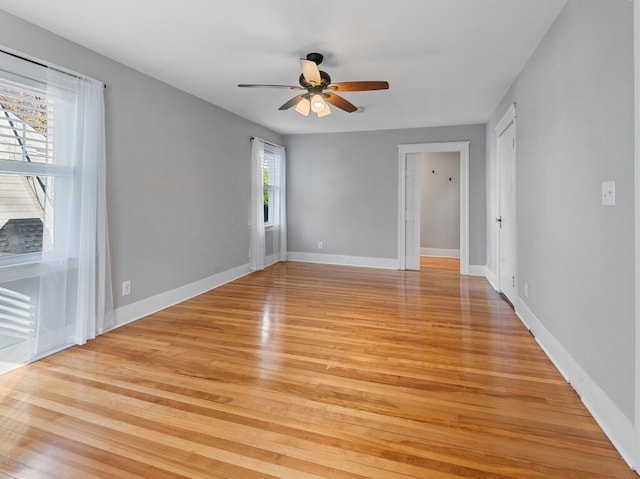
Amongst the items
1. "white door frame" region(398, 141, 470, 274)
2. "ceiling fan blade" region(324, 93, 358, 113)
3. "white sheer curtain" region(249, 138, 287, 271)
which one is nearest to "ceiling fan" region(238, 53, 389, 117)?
"ceiling fan blade" region(324, 93, 358, 113)

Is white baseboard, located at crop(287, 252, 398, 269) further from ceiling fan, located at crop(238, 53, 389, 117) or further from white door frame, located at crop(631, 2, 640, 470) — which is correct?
white door frame, located at crop(631, 2, 640, 470)

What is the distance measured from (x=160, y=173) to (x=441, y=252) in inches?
238

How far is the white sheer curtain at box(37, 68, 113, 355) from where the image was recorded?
106 inches

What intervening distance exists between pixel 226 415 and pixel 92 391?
0.94 m

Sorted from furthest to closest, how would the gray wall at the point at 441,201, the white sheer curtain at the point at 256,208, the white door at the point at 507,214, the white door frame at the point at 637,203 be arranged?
the gray wall at the point at 441,201
the white sheer curtain at the point at 256,208
the white door at the point at 507,214
the white door frame at the point at 637,203

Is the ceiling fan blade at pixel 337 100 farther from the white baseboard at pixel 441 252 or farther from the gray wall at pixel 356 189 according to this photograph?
the white baseboard at pixel 441 252

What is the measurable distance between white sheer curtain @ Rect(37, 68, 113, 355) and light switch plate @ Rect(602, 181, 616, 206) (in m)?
3.57

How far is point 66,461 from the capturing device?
1556 mm

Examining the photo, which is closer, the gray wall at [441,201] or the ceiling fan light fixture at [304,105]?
the ceiling fan light fixture at [304,105]

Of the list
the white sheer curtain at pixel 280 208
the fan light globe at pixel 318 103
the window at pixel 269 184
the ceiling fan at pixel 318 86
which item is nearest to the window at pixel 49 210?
the ceiling fan at pixel 318 86

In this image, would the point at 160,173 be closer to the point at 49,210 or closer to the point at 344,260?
the point at 49,210

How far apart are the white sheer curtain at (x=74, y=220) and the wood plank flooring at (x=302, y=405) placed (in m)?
0.26

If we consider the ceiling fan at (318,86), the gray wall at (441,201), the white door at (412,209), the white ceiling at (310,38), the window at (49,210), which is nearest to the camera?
the white ceiling at (310,38)

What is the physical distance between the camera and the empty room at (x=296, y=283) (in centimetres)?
162
